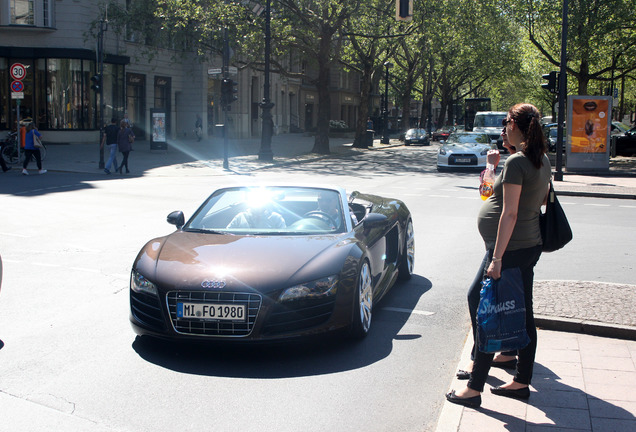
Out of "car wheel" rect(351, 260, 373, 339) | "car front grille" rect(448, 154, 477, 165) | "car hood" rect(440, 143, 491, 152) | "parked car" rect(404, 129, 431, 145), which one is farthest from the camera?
"parked car" rect(404, 129, 431, 145)

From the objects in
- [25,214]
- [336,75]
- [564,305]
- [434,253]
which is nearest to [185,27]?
[25,214]

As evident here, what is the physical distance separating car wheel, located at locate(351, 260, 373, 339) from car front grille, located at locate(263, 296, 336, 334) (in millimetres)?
302

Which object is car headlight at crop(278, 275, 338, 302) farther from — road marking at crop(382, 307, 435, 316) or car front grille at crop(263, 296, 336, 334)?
road marking at crop(382, 307, 435, 316)

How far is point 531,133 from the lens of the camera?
13.4ft

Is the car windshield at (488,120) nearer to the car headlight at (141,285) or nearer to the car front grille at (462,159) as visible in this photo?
the car front grille at (462,159)

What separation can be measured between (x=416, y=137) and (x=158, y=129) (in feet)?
81.1

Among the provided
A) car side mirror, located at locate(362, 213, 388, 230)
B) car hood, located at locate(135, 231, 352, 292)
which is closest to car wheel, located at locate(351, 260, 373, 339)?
car hood, located at locate(135, 231, 352, 292)

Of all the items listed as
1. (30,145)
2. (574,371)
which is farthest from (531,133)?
(30,145)

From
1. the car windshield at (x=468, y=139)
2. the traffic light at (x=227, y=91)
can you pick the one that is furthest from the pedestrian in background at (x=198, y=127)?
the car windshield at (x=468, y=139)

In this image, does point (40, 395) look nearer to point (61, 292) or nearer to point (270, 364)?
point (270, 364)

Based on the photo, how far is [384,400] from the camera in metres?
4.54

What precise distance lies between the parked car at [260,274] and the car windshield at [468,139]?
21589 mm

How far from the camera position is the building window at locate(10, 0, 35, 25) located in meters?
35.0

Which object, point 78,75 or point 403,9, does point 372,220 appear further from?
point 78,75
